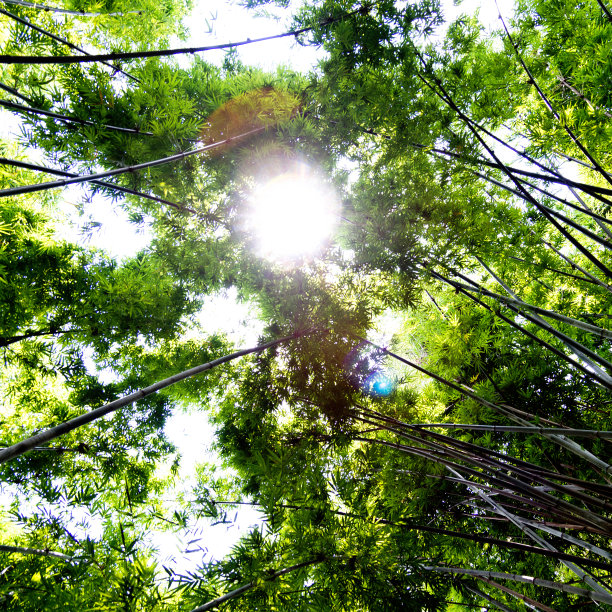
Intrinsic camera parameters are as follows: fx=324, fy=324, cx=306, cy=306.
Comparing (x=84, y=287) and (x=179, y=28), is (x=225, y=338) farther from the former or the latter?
(x=179, y=28)

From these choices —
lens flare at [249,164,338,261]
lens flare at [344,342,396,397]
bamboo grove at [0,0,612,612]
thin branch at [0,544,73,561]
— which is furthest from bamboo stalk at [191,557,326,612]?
lens flare at [249,164,338,261]

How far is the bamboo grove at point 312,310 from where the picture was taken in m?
1.54

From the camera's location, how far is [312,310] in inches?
78.3

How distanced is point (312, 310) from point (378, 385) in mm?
807

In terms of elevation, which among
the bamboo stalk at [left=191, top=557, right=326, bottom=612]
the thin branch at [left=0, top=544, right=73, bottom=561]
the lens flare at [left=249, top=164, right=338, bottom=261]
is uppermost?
the lens flare at [left=249, top=164, right=338, bottom=261]

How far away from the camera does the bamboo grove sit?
1.54 meters

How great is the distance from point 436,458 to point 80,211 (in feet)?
9.16

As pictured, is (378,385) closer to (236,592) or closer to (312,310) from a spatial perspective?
(312,310)

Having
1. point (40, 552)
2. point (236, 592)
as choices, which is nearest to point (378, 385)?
point (236, 592)

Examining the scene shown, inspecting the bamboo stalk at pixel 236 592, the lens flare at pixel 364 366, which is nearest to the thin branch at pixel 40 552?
the bamboo stalk at pixel 236 592

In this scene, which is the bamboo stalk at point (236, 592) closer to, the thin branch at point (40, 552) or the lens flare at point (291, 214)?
the thin branch at point (40, 552)

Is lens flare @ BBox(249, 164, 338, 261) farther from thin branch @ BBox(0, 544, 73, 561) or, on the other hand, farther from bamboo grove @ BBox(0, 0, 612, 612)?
thin branch @ BBox(0, 544, 73, 561)

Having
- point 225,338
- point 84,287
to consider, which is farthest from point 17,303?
point 225,338

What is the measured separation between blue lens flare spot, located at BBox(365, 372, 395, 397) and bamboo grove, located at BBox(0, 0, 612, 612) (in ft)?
0.06
